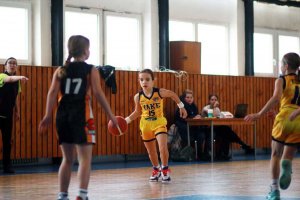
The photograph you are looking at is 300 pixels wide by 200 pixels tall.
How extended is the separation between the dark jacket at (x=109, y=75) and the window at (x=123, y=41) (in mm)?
1003

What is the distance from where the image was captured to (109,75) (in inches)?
627

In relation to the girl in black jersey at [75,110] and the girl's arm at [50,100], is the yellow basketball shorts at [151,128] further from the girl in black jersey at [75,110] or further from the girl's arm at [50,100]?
the girl's arm at [50,100]

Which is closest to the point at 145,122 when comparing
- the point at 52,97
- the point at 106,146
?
the point at 52,97

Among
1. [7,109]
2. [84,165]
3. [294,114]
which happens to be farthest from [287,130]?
[7,109]

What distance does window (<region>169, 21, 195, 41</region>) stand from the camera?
18531mm

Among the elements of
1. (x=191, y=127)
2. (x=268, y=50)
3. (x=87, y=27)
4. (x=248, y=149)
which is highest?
(x=87, y=27)

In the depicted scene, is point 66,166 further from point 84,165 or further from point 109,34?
point 109,34

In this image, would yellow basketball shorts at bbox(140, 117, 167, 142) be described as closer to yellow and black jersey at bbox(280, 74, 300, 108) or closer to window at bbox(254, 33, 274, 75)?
yellow and black jersey at bbox(280, 74, 300, 108)

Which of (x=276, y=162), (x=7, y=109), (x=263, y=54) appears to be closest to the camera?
(x=276, y=162)

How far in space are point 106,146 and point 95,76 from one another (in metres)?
10.1

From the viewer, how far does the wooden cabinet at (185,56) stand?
1770 centimetres

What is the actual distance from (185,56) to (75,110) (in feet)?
38.9

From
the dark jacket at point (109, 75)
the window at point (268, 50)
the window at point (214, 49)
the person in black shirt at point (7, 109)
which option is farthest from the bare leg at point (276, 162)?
the window at point (268, 50)

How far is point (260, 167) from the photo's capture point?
1370 cm
